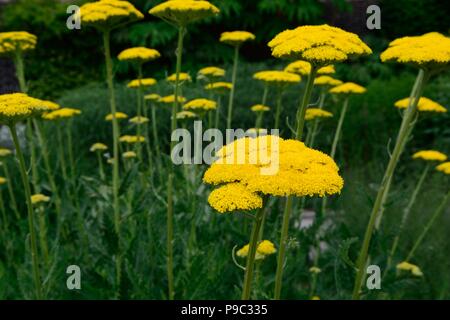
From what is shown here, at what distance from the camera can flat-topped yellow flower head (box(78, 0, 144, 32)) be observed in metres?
2.32

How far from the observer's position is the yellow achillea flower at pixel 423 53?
1864mm

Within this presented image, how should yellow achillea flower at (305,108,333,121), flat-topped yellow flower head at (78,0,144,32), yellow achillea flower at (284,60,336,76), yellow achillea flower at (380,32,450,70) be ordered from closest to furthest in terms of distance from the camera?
1. yellow achillea flower at (380,32,450,70)
2. flat-topped yellow flower head at (78,0,144,32)
3. yellow achillea flower at (284,60,336,76)
4. yellow achillea flower at (305,108,333,121)

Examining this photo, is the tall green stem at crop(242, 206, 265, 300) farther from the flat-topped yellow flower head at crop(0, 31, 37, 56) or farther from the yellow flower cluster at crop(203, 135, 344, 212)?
the flat-topped yellow flower head at crop(0, 31, 37, 56)

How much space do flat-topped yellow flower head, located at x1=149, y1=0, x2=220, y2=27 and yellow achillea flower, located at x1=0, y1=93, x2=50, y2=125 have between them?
0.62 metres

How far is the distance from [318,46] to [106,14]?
99cm

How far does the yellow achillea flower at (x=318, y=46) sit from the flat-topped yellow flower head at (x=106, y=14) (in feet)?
2.67

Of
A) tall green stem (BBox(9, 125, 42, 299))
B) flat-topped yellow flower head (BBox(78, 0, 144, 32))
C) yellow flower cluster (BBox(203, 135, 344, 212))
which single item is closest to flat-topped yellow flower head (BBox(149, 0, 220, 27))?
flat-topped yellow flower head (BBox(78, 0, 144, 32))

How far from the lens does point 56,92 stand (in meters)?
9.05

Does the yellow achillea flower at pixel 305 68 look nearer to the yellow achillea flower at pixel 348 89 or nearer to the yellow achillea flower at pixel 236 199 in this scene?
the yellow achillea flower at pixel 348 89

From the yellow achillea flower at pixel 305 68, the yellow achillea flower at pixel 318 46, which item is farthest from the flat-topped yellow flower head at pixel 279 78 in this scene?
the yellow achillea flower at pixel 318 46

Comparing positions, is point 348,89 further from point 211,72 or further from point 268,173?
point 268,173

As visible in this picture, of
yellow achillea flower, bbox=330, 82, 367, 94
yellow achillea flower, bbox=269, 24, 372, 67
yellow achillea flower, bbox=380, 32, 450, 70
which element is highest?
yellow achillea flower, bbox=269, 24, 372, 67
